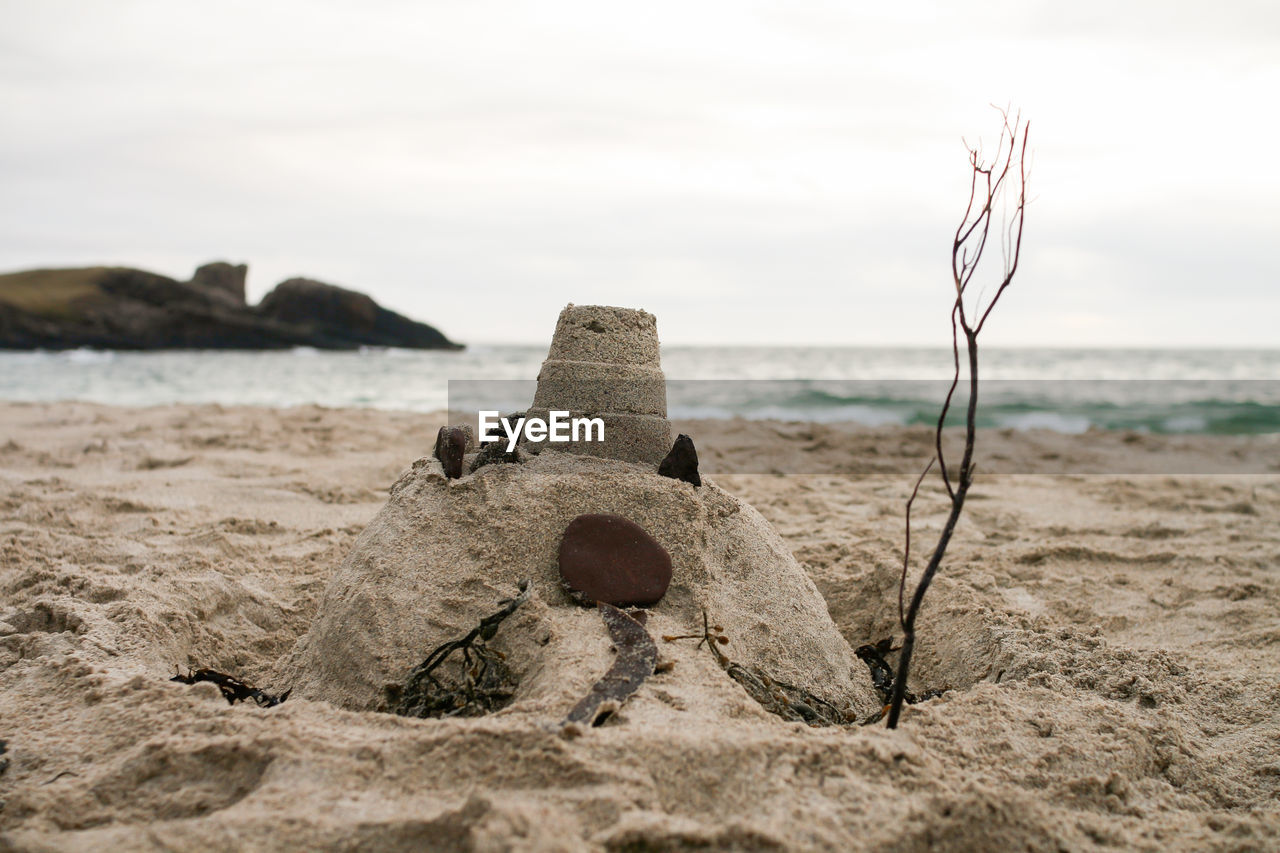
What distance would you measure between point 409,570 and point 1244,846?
1915 mm

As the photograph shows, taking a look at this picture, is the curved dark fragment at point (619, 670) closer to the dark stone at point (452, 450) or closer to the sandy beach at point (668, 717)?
the sandy beach at point (668, 717)

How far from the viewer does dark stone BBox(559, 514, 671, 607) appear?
2254mm

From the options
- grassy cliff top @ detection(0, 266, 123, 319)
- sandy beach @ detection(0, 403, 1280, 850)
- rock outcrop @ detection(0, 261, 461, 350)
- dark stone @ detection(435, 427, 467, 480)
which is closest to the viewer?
sandy beach @ detection(0, 403, 1280, 850)

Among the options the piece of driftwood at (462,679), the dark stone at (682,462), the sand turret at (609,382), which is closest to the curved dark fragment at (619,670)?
the piece of driftwood at (462,679)

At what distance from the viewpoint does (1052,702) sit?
222 cm

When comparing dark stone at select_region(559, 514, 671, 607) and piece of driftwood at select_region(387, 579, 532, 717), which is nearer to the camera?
piece of driftwood at select_region(387, 579, 532, 717)

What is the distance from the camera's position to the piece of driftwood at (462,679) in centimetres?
196

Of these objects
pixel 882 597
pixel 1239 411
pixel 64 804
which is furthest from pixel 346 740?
pixel 1239 411

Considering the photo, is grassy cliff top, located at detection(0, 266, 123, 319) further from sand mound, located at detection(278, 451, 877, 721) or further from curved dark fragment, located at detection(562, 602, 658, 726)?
curved dark fragment, located at detection(562, 602, 658, 726)

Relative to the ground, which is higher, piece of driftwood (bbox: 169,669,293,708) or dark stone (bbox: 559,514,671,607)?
dark stone (bbox: 559,514,671,607)

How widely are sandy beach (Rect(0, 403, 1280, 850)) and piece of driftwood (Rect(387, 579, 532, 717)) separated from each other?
0.35ft

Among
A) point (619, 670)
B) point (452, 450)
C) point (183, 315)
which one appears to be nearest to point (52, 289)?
point (183, 315)

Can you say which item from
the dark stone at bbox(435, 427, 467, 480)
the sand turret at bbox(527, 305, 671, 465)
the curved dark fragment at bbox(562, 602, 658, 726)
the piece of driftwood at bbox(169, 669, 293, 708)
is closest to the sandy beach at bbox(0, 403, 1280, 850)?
the curved dark fragment at bbox(562, 602, 658, 726)

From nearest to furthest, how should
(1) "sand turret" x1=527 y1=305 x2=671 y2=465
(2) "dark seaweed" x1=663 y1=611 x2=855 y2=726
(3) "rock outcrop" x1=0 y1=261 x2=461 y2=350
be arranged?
(2) "dark seaweed" x1=663 y1=611 x2=855 y2=726
(1) "sand turret" x1=527 y1=305 x2=671 y2=465
(3) "rock outcrop" x1=0 y1=261 x2=461 y2=350
